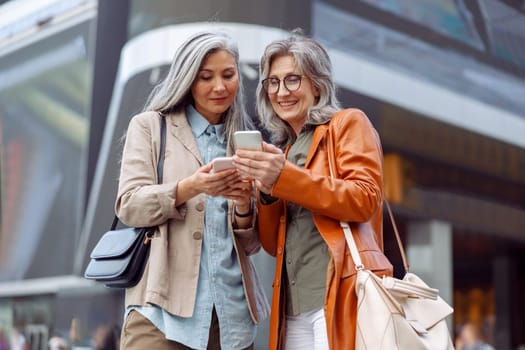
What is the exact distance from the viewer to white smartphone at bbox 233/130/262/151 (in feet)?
7.79

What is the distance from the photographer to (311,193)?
8.12ft

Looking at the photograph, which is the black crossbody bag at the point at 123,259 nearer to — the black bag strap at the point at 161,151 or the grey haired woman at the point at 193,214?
the grey haired woman at the point at 193,214

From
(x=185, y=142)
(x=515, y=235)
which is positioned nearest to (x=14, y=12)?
(x=515, y=235)

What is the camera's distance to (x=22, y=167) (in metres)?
13.4

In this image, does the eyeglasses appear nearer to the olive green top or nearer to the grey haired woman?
the grey haired woman

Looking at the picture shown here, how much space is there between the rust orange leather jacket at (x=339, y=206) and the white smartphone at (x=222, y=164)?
0.17m

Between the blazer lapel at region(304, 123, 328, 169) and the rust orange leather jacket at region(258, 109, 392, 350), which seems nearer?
the rust orange leather jacket at region(258, 109, 392, 350)

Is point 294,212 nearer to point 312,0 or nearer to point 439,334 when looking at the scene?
point 439,334

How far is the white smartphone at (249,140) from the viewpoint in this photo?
2373 mm

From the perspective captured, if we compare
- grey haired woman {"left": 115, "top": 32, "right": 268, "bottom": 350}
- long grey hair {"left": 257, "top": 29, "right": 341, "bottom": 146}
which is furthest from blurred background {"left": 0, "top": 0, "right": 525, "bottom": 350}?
grey haired woman {"left": 115, "top": 32, "right": 268, "bottom": 350}

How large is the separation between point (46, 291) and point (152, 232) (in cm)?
1123

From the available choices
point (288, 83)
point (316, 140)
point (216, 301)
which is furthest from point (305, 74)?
point (216, 301)

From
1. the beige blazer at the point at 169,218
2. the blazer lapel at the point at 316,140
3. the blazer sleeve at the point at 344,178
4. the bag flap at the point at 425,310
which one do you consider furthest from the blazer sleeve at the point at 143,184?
the bag flap at the point at 425,310

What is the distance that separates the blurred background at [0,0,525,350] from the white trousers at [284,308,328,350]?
214 inches
